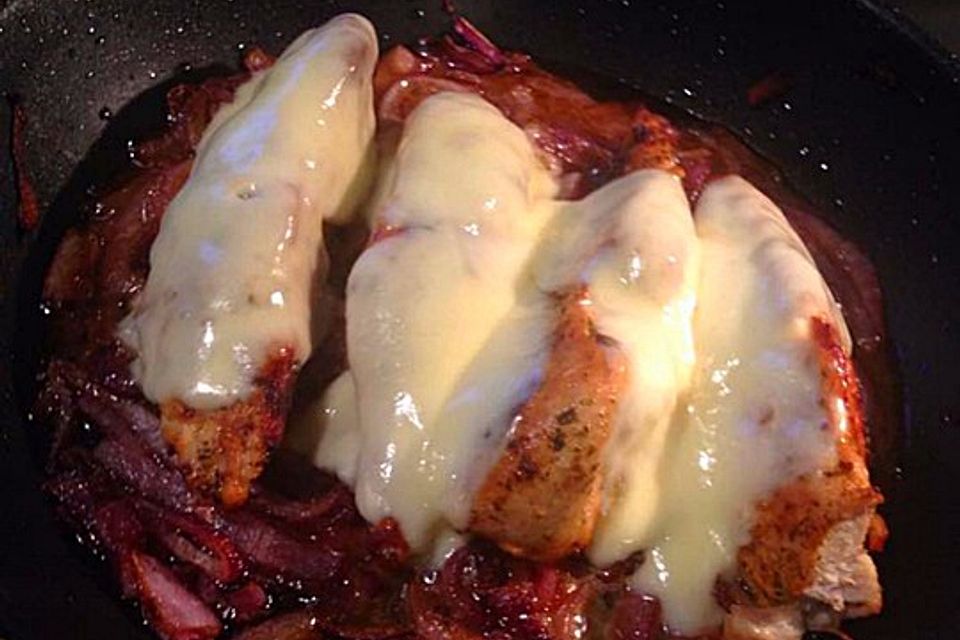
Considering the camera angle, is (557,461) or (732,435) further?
(732,435)

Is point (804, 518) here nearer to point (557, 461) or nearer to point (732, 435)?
point (732, 435)

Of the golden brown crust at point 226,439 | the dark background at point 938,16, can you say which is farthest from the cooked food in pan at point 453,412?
the dark background at point 938,16

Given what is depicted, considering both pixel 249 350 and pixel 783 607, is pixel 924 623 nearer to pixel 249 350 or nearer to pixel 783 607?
pixel 783 607

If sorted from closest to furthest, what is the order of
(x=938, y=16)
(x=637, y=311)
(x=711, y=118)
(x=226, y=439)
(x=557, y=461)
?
1. (x=557, y=461)
2. (x=226, y=439)
3. (x=637, y=311)
4. (x=711, y=118)
5. (x=938, y=16)

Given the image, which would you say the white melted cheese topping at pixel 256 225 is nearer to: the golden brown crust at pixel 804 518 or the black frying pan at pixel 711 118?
the black frying pan at pixel 711 118

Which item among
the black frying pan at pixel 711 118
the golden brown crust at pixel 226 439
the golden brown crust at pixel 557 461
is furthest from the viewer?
the black frying pan at pixel 711 118

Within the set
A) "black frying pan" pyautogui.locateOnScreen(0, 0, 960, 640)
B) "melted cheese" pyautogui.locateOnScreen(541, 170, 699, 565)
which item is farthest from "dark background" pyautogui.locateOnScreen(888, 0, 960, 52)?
"melted cheese" pyautogui.locateOnScreen(541, 170, 699, 565)

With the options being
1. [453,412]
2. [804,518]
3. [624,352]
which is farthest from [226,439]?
[804,518]
